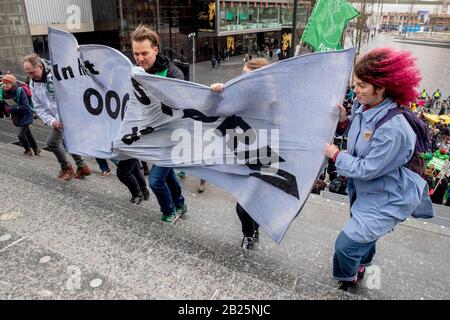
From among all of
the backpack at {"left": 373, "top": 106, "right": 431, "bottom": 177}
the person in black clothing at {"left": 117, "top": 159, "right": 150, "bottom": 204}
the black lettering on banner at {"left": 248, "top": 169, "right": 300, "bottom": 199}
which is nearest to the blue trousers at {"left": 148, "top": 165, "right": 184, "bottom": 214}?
the person in black clothing at {"left": 117, "top": 159, "right": 150, "bottom": 204}

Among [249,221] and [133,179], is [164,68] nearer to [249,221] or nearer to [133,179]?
[133,179]

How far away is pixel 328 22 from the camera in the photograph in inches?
307

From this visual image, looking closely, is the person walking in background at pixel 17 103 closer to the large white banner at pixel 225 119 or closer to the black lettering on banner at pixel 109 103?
the large white banner at pixel 225 119

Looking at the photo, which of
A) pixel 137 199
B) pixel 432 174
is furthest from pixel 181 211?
pixel 432 174

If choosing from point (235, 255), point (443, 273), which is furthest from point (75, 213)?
point (443, 273)

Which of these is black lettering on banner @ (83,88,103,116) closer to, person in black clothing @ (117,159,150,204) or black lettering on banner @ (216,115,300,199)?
person in black clothing @ (117,159,150,204)

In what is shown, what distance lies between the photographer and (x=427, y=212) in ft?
8.27

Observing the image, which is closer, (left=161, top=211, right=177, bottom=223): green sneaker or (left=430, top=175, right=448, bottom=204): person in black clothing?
(left=161, top=211, right=177, bottom=223): green sneaker

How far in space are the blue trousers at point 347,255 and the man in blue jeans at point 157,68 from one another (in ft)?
5.73

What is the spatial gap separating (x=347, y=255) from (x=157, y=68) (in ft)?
7.44

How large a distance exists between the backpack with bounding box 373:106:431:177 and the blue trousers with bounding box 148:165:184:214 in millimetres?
2031

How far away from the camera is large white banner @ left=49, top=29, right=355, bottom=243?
2469mm
